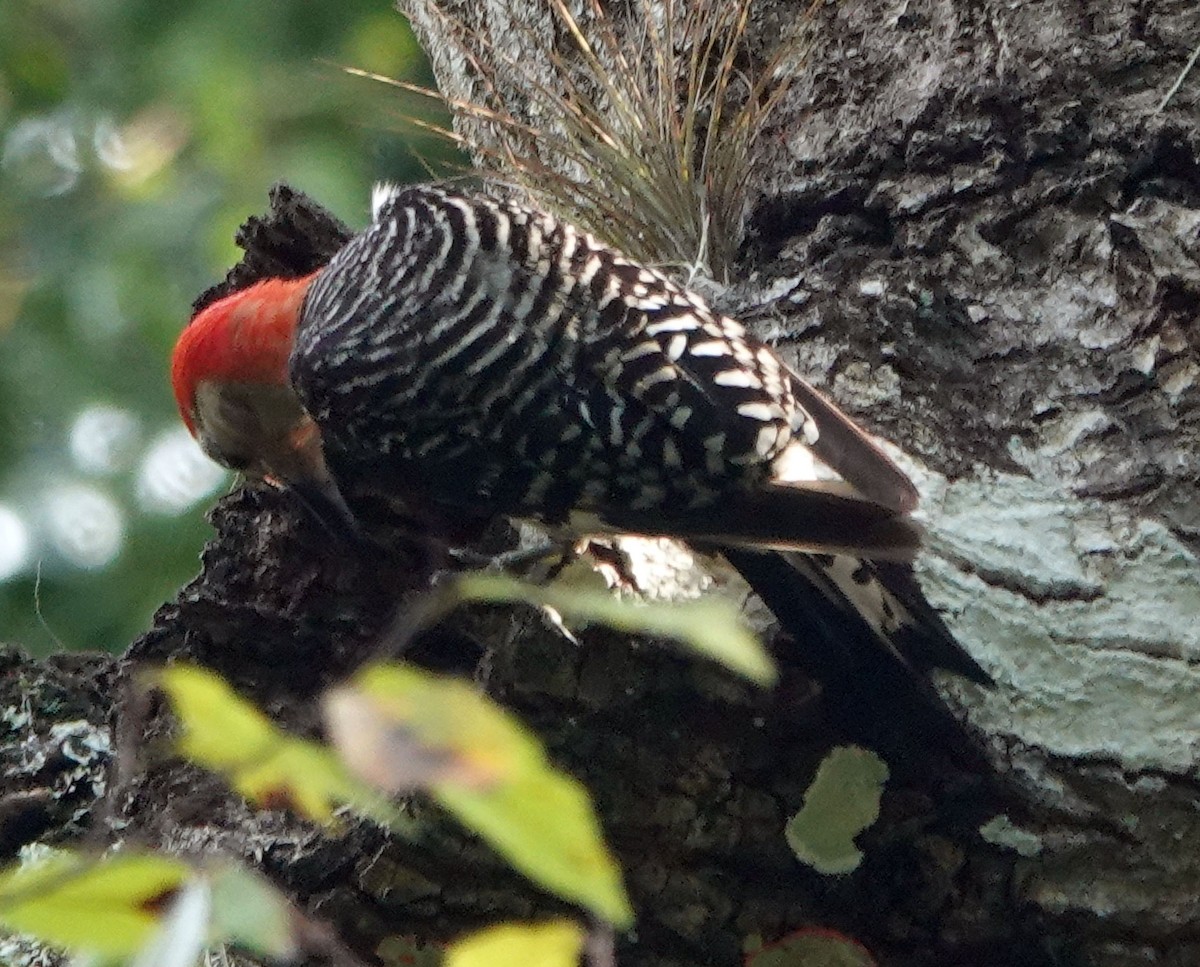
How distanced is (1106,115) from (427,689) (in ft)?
6.48

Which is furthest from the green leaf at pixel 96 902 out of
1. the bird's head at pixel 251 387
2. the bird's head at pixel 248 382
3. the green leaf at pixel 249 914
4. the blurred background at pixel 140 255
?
the blurred background at pixel 140 255

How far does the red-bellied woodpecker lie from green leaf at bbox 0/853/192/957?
1344 mm

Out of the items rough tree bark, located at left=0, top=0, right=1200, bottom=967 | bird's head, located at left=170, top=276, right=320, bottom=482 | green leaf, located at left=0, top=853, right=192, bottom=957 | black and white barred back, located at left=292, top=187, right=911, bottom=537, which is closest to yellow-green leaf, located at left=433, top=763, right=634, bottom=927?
green leaf, located at left=0, top=853, right=192, bottom=957

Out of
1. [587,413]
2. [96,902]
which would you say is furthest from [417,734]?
[587,413]

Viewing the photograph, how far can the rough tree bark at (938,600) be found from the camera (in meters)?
1.83

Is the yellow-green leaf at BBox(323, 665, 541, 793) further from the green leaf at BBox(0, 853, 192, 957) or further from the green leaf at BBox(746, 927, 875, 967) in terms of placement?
the green leaf at BBox(746, 927, 875, 967)

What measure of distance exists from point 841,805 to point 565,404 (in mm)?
753

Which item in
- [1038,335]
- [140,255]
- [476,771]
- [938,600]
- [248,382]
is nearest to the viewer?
[476,771]

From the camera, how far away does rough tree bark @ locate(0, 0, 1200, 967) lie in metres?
1.83

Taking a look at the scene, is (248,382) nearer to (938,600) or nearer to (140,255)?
(140,255)

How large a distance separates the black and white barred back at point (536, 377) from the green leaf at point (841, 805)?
347mm

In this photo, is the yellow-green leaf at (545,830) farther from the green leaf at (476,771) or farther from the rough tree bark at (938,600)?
the rough tree bark at (938,600)

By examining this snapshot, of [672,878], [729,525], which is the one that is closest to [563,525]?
[729,525]

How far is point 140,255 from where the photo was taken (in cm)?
399
